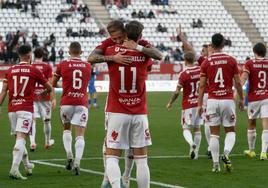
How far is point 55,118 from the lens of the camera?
2967 centimetres

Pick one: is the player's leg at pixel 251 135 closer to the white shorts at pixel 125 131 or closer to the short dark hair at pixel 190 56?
the short dark hair at pixel 190 56

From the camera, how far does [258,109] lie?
17.5m

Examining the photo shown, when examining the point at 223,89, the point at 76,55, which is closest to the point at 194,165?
the point at 223,89

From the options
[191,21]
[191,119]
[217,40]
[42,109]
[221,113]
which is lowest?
[191,119]

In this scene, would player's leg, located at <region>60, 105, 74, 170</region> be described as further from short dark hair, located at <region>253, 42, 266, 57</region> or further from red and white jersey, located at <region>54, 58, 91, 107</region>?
short dark hair, located at <region>253, 42, 266, 57</region>

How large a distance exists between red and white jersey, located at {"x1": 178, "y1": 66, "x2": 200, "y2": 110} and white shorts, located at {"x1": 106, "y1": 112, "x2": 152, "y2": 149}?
6.79 m

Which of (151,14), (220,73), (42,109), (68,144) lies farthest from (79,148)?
(151,14)

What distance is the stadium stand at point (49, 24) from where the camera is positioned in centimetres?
5019

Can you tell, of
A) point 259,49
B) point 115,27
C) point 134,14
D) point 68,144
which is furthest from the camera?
point 134,14

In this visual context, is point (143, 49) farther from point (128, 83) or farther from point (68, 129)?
point (68, 129)

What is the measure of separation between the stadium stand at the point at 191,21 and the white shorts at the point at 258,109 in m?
35.4

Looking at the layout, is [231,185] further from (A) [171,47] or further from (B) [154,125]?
(A) [171,47]

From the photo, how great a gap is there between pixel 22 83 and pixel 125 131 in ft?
12.2

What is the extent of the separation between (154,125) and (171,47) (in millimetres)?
26645
